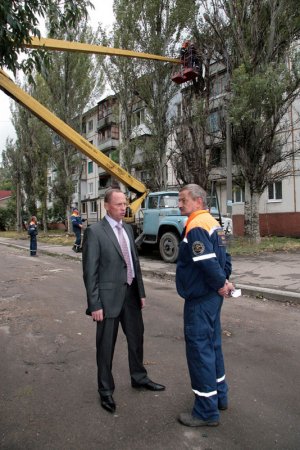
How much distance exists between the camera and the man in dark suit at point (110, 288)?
126 inches

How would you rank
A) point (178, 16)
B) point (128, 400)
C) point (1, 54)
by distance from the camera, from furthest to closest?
point (178, 16) → point (1, 54) → point (128, 400)

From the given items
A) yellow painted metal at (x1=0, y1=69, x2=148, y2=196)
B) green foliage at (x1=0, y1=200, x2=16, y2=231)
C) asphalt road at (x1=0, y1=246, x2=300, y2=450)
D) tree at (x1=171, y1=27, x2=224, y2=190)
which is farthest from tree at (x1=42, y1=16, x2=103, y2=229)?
asphalt road at (x1=0, y1=246, x2=300, y2=450)

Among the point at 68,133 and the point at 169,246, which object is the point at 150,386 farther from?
the point at 68,133

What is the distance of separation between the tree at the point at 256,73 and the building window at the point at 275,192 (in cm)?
651

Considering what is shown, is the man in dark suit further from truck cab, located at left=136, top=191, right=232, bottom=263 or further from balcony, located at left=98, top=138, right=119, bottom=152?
balcony, located at left=98, top=138, right=119, bottom=152

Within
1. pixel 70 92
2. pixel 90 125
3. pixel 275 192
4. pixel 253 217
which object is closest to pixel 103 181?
pixel 90 125

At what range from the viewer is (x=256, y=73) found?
46.7ft

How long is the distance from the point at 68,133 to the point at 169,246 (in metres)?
5.15

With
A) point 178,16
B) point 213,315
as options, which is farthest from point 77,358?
point 178,16

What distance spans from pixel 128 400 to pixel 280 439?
1268 mm

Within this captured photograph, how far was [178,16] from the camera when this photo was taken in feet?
59.3

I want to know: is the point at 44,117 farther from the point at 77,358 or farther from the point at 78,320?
the point at 77,358

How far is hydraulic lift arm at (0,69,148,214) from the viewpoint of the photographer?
37.6 feet

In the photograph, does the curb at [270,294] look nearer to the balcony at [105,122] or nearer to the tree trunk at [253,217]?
the tree trunk at [253,217]
